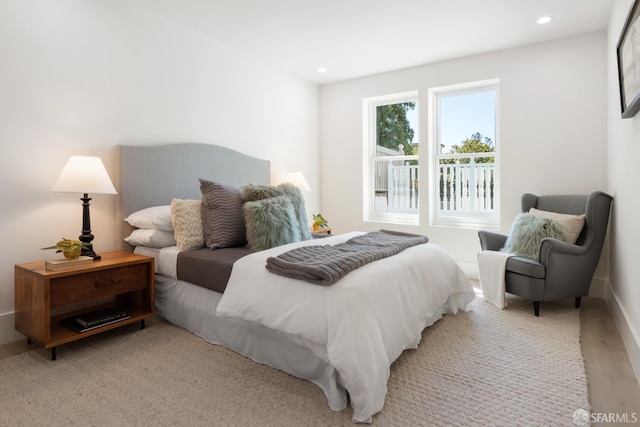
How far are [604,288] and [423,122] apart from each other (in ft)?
8.09

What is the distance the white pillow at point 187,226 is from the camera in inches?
106

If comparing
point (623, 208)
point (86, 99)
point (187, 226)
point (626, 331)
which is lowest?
point (626, 331)

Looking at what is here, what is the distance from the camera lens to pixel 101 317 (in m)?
2.37

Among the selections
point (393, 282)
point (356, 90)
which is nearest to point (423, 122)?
point (356, 90)

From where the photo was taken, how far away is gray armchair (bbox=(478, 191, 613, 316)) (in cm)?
279

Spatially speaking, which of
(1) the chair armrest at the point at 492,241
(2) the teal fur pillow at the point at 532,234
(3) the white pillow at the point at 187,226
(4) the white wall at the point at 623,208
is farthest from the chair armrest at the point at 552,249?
(3) the white pillow at the point at 187,226

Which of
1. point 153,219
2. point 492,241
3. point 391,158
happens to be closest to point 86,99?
point 153,219

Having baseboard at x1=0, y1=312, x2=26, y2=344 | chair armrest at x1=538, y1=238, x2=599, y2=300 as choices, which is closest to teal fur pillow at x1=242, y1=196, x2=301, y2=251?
baseboard at x1=0, y1=312, x2=26, y2=344

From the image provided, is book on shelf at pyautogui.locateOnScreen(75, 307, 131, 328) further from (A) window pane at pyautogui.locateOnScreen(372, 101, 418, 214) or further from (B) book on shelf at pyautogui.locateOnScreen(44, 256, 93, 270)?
(A) window pane at pyautogui.locateOnScreen(372, 101, 418, 214)

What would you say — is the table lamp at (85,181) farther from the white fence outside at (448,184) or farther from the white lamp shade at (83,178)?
the white fence outside at (448,184)

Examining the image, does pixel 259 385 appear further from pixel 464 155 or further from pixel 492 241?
pixel 464 155

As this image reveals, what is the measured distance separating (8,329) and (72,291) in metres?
0.63

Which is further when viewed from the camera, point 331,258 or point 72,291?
point 72,291

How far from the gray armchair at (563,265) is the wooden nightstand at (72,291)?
9.27 feet
